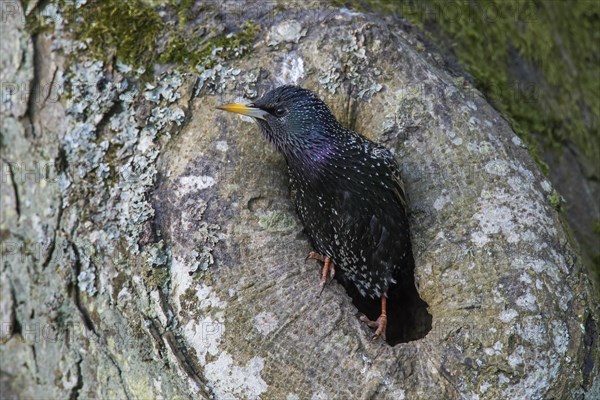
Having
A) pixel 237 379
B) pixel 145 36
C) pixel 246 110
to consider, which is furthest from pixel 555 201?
pixel 145 36

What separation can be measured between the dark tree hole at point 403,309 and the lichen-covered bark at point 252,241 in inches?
26.4

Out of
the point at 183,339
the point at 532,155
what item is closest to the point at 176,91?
the point at 183,339

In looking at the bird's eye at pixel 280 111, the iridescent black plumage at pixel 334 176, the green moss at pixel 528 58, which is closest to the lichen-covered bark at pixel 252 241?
the iridescent black plumage at pixel 334 176

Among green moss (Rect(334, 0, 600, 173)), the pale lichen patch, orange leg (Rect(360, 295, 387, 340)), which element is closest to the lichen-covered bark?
the pale lichen patch

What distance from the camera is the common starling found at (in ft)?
12.6

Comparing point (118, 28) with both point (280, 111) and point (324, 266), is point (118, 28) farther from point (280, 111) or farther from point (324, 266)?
point (324, 266)

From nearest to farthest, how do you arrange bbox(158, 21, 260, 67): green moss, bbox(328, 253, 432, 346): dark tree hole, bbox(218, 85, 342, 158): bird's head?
bbox(218, 85, 342, 158): bird's head < bbox(158, 21, 260, 67): green moss < bbox(328, 253, 432, 346): dark tree hole

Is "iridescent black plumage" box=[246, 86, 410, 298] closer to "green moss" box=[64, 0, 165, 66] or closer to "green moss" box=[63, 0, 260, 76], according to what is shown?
"green moss" box=[63, 0, 260, 76]

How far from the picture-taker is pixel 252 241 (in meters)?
3.74

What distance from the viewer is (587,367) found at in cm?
355

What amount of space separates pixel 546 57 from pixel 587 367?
2.50 metres

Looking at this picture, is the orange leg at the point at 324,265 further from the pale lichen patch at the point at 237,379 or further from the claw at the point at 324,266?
the pale lichen patch at the point at 237,379

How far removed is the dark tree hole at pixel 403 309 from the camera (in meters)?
4.39

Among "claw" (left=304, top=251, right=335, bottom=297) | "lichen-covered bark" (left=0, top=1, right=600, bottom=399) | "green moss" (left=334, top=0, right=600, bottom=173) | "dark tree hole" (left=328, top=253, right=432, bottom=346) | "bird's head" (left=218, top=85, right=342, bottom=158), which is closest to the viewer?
"lichen-covered bark" (left=0, top=1, right=600, bottom=399)
